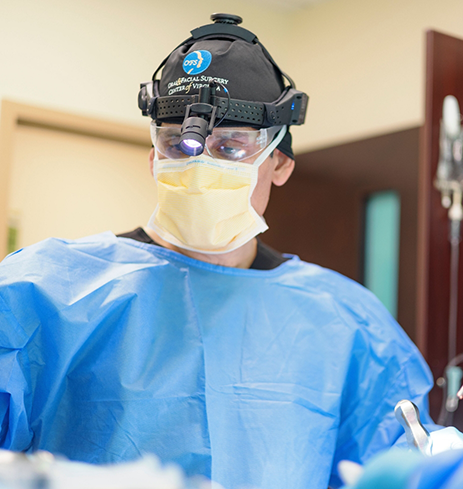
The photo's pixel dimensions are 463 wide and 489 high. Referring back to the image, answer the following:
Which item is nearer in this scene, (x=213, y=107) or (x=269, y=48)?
(x=213, y=107)

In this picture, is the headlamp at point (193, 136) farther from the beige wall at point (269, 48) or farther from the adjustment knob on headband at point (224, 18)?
the beige wall at point (269, 48)

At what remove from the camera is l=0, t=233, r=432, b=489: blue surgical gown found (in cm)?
95

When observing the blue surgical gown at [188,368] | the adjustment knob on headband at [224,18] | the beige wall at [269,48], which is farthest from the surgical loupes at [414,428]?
the beige wall at [269,48]

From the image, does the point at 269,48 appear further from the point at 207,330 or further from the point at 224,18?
the point at 207,330

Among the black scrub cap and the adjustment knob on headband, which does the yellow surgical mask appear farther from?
the adjustment knob on headband

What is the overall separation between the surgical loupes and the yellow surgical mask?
0.49 meters

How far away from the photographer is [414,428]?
806mm

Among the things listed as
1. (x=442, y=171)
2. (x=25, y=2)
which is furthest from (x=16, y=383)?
(x=442, y=171)

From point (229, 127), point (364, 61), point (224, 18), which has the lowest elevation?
point (229, 127)

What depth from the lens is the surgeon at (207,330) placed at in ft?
3.14

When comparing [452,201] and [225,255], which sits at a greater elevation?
[452,201]

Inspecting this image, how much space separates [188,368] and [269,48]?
1.63 meters

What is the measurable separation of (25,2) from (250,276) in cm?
77

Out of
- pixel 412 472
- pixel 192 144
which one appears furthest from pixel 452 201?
pixel 412 472
